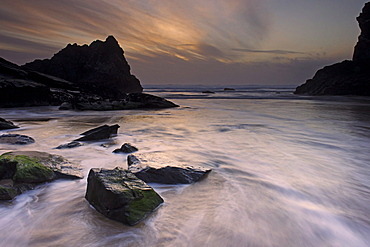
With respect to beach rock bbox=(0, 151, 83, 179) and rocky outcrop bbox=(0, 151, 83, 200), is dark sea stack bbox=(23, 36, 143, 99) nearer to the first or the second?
beach rock bbox=(0, 151, 83, 179)

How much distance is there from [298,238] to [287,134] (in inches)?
217

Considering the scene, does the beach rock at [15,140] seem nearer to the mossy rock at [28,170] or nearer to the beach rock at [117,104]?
the mossy rock at [28,170]

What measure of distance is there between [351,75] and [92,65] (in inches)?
1660

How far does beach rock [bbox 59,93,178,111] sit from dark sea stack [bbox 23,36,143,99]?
76.2 ft

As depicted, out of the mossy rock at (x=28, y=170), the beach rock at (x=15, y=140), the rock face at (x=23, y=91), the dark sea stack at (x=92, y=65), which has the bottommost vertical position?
the beach rock at (x=15, y=140)

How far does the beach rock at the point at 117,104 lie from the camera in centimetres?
1345

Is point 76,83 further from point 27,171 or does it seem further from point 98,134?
point 27,171

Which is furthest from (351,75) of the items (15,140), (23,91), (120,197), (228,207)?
(23,91)

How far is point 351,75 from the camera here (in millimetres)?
28281

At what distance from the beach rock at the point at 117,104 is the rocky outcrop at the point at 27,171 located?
10.7 metres

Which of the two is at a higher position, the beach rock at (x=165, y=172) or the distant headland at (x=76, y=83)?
the distant headland at (x=76, y=83)

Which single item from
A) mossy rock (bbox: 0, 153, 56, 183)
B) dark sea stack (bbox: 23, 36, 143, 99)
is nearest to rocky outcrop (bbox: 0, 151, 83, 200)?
mossy rock (bbox: 0, 153, 56, 183)

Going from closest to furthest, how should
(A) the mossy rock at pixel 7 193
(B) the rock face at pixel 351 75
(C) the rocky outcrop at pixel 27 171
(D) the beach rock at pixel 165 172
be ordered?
(A) the mossy rock at pixel 7 193
(C) the rocky outcrop at pixel 27 171
(D) the beach rock at pixel 165 172
(B) the rock face at pixel 351 75

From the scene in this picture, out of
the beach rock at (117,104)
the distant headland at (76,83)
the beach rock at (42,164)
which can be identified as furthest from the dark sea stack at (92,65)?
the beach rock at (42,164)
